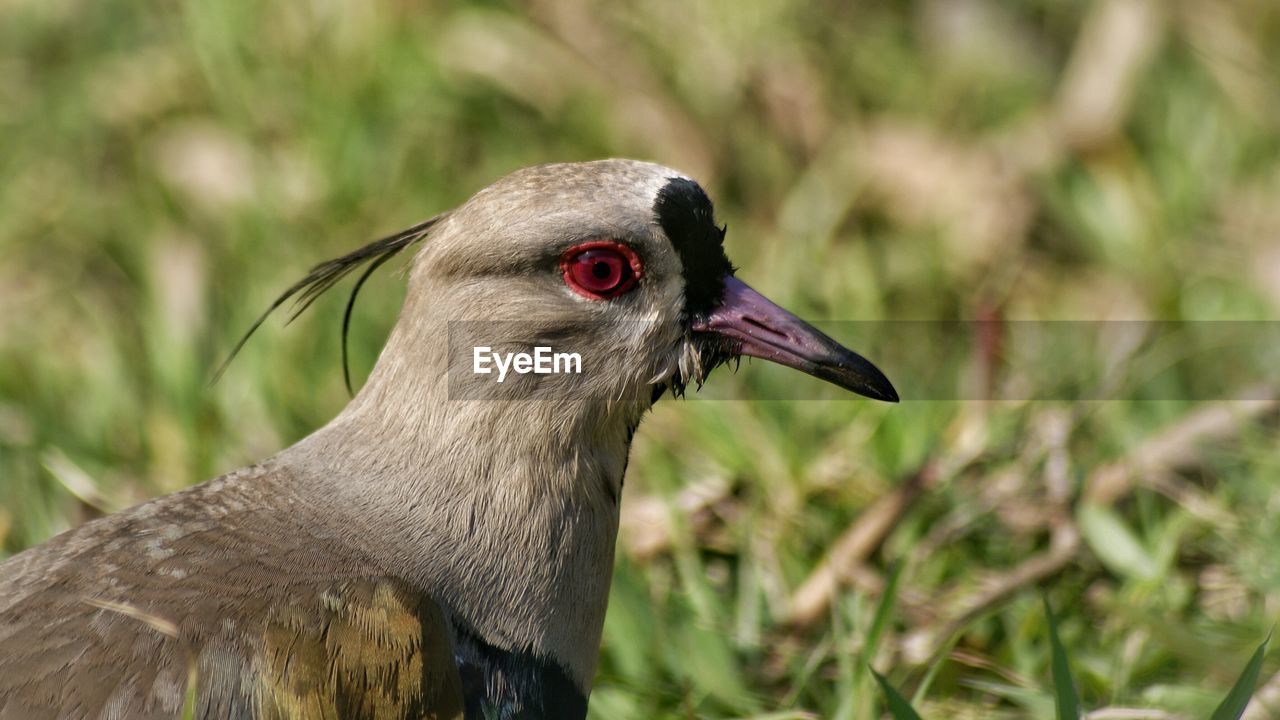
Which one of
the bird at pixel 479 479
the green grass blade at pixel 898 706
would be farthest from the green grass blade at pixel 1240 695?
the bird at pixel 479 479

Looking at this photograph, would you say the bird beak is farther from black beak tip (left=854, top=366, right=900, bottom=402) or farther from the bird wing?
the bird wing

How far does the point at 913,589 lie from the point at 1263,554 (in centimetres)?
76

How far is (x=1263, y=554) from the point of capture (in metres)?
3.56

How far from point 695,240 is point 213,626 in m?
1.09

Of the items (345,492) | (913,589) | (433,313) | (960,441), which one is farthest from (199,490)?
(960,441)

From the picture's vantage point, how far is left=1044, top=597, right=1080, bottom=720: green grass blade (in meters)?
2.79

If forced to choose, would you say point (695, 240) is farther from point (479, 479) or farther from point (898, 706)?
point (898, 706)

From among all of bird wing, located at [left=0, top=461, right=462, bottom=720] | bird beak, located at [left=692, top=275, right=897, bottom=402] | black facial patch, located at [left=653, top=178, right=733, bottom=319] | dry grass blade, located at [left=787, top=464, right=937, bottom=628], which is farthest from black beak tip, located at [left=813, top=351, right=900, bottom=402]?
bird wing, located at [left=0, top=461, right=462, bottom=720]

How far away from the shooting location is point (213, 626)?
2482 mm

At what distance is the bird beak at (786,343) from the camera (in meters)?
3.01

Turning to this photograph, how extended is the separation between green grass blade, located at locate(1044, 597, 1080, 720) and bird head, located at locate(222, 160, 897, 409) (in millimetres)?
524

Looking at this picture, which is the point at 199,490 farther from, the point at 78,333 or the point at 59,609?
the point at 78,333

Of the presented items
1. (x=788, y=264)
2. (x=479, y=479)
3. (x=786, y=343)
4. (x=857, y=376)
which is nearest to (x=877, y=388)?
(x=857, y=376)

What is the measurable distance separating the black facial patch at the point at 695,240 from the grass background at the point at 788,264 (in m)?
0.72
